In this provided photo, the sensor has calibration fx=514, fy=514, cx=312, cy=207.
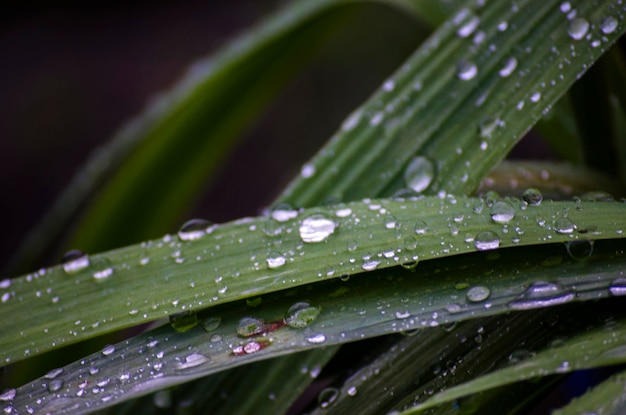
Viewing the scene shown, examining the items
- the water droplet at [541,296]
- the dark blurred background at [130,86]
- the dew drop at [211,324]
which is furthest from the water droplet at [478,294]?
the dark blurred background at [130,86]

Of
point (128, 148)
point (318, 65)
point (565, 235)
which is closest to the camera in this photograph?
point (565, 235)

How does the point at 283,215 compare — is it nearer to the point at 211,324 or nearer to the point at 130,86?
the point at 211,324

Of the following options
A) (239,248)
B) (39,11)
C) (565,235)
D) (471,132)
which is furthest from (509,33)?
(39,11)

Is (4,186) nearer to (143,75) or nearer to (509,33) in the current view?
(143,75)

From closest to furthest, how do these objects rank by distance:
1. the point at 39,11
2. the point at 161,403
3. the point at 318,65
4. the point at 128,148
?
the point at 161,403 < the point at 128,148 < the point at 318,65 < the point at 39,11

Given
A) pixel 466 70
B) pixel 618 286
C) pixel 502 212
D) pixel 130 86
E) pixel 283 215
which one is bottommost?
pixel 618 286

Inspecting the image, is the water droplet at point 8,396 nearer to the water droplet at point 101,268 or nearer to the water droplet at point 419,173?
the water droplet at point 101,268

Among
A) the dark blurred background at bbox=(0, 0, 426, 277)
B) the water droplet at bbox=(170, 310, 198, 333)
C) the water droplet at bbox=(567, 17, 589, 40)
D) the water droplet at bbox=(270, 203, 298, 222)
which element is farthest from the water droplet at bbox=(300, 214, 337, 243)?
the dark blurred background at bbox=(0, 0, 426, 277)

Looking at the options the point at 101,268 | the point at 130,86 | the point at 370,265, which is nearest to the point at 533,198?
the point at 370,265
